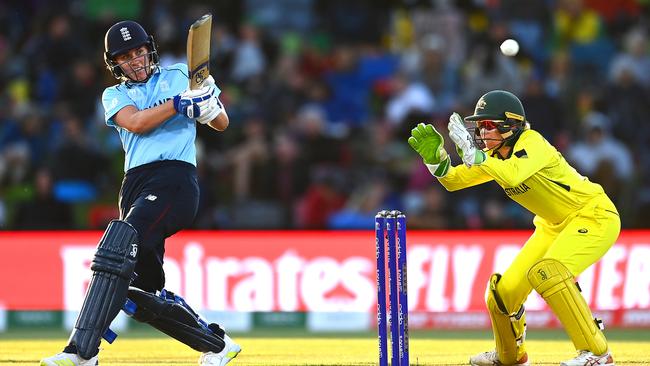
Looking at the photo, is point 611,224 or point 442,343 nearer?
point 611,224

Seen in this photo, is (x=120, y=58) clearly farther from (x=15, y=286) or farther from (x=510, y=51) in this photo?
(x=15, y=286)

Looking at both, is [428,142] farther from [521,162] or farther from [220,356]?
[220,356]

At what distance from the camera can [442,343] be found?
9555 mm

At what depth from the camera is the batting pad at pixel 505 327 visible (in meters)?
7.41

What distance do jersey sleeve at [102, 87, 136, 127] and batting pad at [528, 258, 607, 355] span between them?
2578 millimetres

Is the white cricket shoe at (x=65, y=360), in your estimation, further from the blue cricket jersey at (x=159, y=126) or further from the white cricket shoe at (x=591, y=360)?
the white cricket shoe at (x=591, y=360)

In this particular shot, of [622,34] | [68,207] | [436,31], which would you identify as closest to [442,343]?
[68,207]

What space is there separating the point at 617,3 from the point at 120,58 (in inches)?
420

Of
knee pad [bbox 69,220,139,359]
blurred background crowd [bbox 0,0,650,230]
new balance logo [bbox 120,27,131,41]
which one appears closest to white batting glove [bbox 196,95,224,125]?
new balance logo [bbox 120,27,131,41]

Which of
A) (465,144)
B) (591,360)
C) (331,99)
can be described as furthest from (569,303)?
(331,99)

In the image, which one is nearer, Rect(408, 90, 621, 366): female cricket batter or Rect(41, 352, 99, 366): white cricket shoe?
Rect(41, 352, 99, 366): white cricket shoe

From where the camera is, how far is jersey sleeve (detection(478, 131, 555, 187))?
6848 millimetres

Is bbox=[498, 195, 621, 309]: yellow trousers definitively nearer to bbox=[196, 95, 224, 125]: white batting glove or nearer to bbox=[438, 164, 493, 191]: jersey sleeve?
bbox=[438, 164, 493, 191]: jersey sleeve

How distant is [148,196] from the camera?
6723 millimetres
